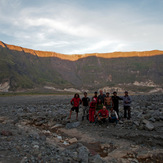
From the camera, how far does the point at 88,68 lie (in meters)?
151

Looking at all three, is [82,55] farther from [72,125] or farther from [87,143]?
[87,143]

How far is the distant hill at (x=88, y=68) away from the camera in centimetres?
11725

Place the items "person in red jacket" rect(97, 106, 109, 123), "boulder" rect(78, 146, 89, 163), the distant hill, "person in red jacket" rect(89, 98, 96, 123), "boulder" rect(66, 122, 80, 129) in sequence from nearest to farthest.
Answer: "boulder" rect(78, 146, 89, 163) → "person in red jacket" rect(97, 106, 109, 123) → "boulder" rect(66, 122, 80, 129) → "person in red jacket" rect(89, 98, 96, 123) → the distant hill

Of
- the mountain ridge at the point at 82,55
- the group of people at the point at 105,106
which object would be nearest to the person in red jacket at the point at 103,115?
the group of people at the point at 105,106

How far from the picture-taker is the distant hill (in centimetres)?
11725

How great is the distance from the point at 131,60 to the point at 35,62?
74.5 m

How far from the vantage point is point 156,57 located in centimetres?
14338

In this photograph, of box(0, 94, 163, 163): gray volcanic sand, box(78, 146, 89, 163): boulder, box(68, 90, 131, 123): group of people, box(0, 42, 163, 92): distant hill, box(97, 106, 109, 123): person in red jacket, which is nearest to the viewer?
box(78, 146, 89, 163): boulder

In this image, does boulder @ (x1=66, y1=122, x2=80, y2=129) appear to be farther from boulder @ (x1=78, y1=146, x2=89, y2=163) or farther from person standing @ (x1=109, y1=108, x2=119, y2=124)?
boulder @ (x1=78, y1=146, x2=89, y2=163)

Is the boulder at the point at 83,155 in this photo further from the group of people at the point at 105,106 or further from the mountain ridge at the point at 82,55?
the mountain ridge at the point at 82,55

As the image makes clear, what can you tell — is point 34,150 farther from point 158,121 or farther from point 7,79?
point 7,79

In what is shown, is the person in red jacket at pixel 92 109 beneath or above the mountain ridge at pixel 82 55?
beneath

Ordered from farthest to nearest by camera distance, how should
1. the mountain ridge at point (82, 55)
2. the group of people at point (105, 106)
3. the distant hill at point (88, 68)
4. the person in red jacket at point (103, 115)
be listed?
the mountain ridge at point (82, 55), the distant hill at point (88, 68), the group of people at point (105, 106), the person in red jacket at point (103, 115)

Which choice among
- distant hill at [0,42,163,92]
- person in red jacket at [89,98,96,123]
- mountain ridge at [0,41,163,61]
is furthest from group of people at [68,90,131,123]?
mountain ridge at [0,41,163,61]
